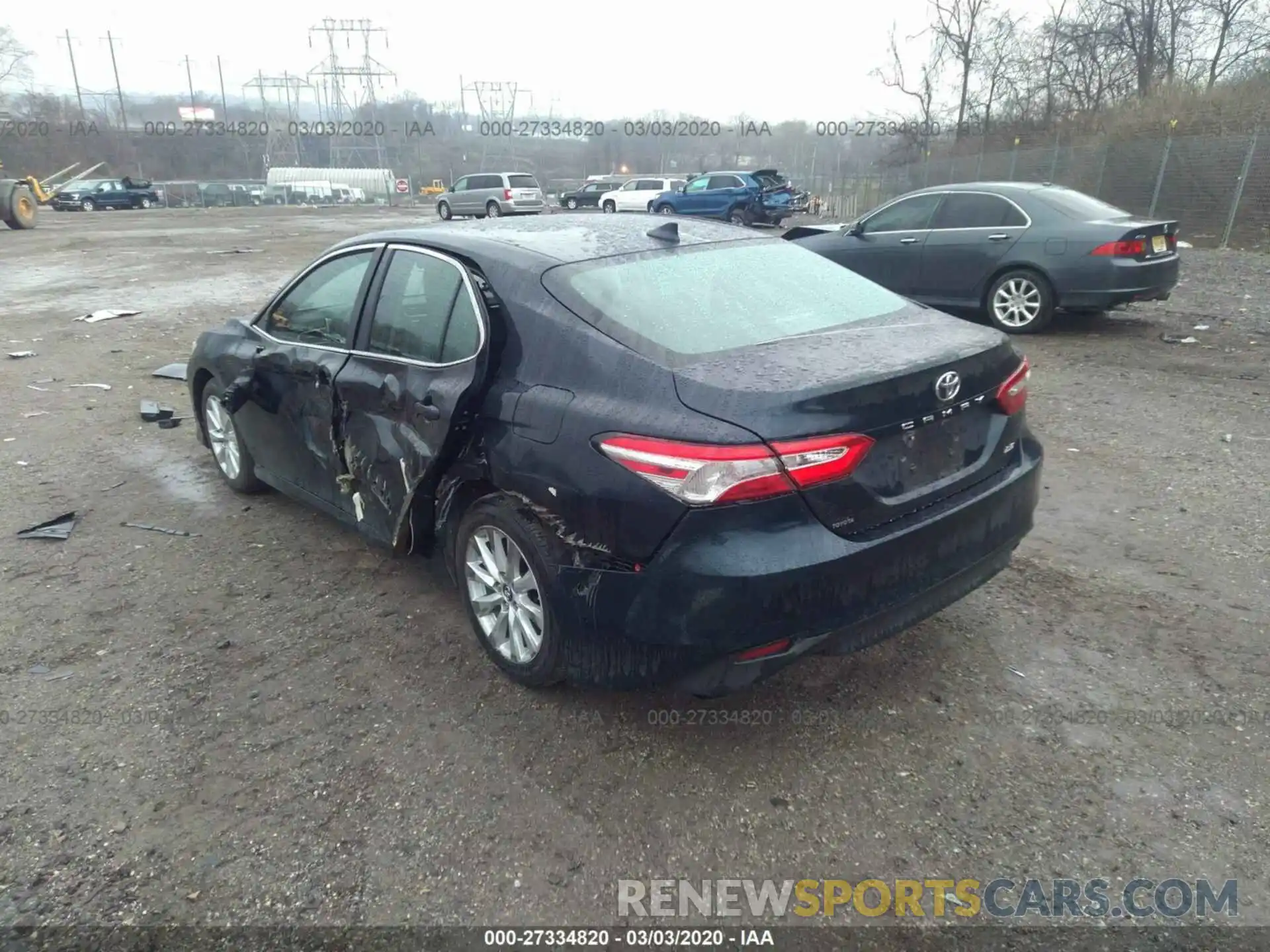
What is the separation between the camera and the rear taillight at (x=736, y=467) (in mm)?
2367

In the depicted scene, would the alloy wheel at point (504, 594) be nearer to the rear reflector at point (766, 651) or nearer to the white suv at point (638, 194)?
the rear reflector at point (766, 651)

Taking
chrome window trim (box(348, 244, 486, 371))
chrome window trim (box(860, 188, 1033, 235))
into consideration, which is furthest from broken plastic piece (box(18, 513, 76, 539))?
chrome window trim (box(860, 188, 1033, 235))

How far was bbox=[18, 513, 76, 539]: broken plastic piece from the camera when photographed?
4.61 metres

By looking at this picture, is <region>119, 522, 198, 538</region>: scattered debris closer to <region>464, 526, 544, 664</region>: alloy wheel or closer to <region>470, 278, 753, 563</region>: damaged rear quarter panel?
<region>464, 526, 544, 664</region>: alloy wheel

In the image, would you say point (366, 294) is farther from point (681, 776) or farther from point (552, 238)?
point (681, 776)

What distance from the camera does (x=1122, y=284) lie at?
812cm

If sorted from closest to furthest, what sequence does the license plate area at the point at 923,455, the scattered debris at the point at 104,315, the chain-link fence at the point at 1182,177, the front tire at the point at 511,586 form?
the license plate area at the point at 923,455 < the front tire at the point at 511,586 < the scattered debris at the point at 104,315 < the chain-link fence at the point at 1182,177

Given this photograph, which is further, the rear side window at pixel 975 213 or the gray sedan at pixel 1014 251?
the rear side window at pixel 975 213

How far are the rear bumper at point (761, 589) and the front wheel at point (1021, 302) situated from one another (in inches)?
268

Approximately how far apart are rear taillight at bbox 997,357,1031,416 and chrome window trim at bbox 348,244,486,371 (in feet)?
6.16

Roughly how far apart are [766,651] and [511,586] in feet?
3.33

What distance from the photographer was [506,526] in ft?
9.54

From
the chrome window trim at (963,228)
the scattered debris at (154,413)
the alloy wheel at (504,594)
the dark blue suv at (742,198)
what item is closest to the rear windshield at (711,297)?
the alloy wheel at (504,594)

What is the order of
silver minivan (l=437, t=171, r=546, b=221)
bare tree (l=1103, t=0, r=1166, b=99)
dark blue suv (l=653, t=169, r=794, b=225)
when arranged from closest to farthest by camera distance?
dark blue suv (l=653, t=169, r=794, b=225) < bare tree (l=1103, t=0, r=1166, b=99) < silver minivan (l=437, t=171, r=546, b=221)
